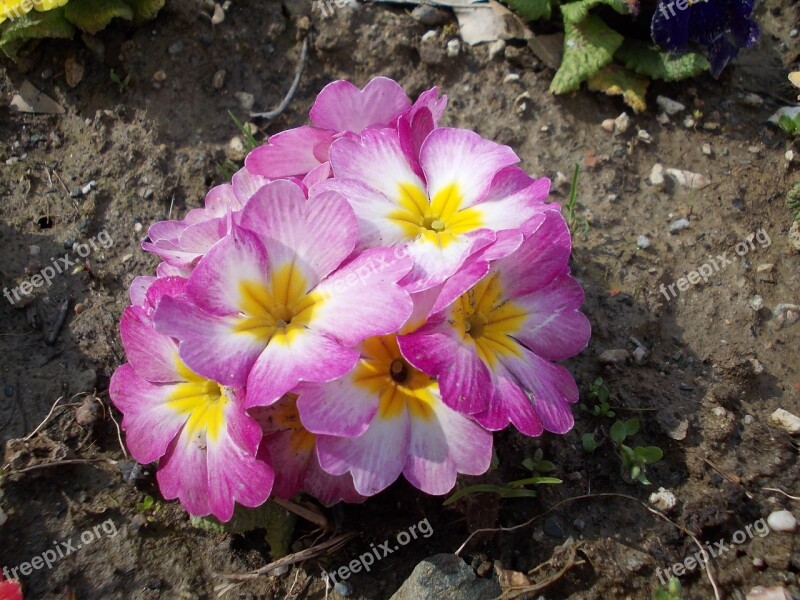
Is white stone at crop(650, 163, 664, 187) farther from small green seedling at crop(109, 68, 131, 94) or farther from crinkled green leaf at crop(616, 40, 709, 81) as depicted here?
small green seedling at crop(109, 68, 131, 94)

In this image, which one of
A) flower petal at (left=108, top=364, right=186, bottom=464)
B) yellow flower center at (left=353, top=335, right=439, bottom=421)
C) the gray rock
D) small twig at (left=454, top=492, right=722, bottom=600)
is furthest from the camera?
small twig at (left=454, top=492, right=722, bottom=600)

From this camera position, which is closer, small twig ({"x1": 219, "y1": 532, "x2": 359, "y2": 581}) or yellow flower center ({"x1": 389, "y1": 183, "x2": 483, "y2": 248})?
yellow flower center ({"x1": 389, "y1": 183, "x2": 483, "y2": 248})

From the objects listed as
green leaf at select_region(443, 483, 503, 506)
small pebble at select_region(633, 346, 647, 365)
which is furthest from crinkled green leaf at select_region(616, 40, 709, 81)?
green leaf at select_region(443, 483, 503, 506)

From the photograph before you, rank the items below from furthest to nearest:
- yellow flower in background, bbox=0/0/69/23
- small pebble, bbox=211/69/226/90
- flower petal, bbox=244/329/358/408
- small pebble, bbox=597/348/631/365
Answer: small pebble, bbox=211/69/226/90 → yellow flower in background, bbox=0/0/69/23 → small pebble, bbox=597/348/631/365 → flower petal, bbox=244/329/358/408

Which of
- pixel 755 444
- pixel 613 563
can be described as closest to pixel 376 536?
pixel 613 563

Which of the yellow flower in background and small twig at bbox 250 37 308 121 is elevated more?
the yellow flower in background

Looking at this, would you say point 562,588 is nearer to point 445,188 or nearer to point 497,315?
point 497,315
